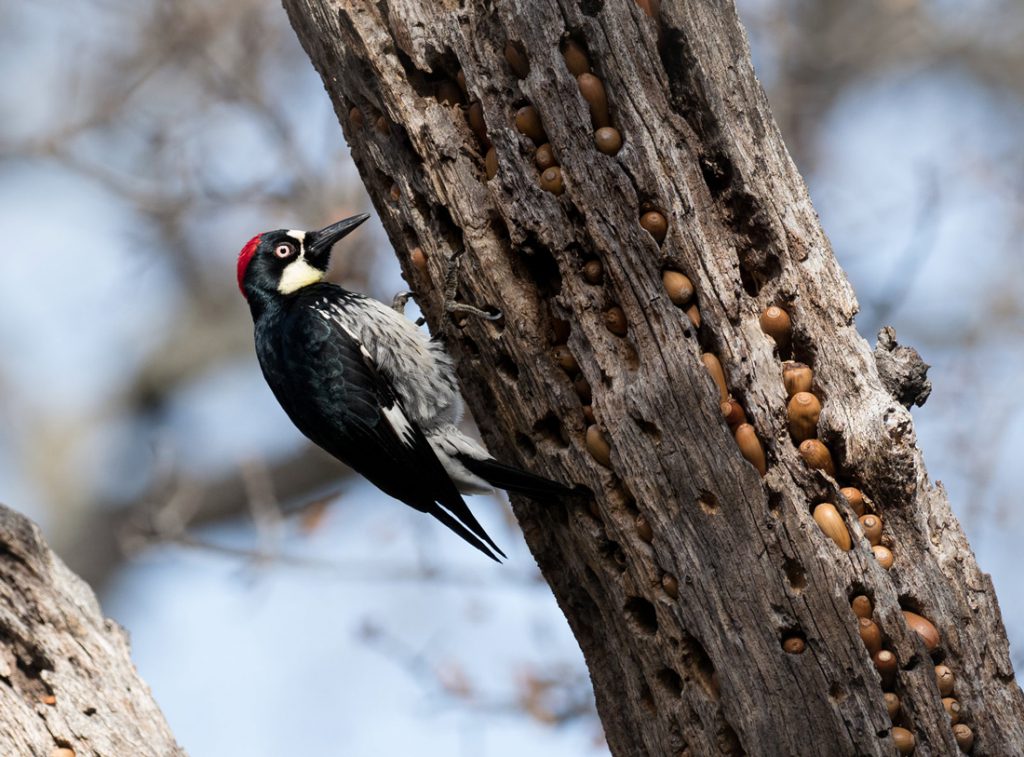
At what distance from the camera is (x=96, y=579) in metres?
7.50

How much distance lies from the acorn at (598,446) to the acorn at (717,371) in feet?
0.96

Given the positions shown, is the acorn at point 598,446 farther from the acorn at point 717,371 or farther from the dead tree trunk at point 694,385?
the acorn at point 717,371

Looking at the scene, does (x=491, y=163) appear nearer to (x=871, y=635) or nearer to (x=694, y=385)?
(x=694, y=385)

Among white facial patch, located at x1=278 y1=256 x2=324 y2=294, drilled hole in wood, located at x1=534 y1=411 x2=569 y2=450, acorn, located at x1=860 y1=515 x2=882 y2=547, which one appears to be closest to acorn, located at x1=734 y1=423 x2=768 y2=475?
acorn, located at x1=860 y1=515 x2=882 y2=547

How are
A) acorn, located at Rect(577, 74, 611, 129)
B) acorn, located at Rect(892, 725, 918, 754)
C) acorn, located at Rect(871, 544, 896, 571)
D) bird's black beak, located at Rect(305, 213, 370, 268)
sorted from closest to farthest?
acorn, located at Rect(892, 725, 918, 754)
acorn, located at Rect(871, 544, 896, 571)
acorn, located at Rect(577, 74, 611, 129)
bird's black beak, located at Rect(305, 213, 370, 268)

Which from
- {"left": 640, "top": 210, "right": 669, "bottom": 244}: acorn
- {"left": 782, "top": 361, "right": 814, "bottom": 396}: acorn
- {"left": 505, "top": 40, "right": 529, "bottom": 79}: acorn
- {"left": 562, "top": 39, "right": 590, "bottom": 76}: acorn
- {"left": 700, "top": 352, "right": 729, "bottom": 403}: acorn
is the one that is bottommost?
{"left": 700, "top": 352, "right": 729, "bottom": 403}: acorn

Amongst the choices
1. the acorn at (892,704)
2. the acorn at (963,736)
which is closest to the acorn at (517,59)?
the acorn at (892,704)

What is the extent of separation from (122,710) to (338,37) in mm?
1816

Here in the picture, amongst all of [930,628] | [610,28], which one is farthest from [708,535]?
[610,28]

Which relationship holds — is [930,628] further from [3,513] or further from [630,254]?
[3,513]

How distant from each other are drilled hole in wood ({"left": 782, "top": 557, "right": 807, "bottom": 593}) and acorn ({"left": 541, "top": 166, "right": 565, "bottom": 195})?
975 millimetres

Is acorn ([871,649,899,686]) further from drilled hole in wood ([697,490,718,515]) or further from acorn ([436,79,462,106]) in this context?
acorn ([436,79,462,106])

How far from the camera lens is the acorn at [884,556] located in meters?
2.56

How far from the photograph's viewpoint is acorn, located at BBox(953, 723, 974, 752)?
2500 mm
